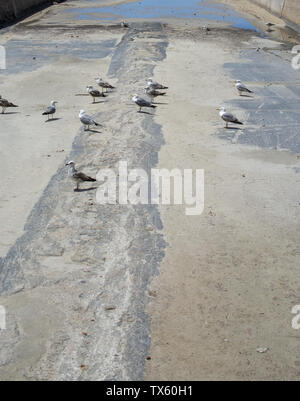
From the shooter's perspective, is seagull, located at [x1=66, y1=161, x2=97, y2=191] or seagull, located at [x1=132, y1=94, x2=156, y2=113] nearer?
seagull, located at [x1=66, y1=161, x2=97, y2=191]

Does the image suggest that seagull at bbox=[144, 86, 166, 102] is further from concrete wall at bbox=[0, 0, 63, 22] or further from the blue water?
concrete wall at bbox=[0, 0, 63, 22]

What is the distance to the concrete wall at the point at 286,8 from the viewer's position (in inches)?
1307

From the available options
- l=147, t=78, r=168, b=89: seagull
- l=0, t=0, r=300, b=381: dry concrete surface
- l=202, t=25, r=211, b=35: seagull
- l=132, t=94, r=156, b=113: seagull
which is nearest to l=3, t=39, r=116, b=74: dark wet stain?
l=0, t=0, r=300, b=381: dry concrete surface

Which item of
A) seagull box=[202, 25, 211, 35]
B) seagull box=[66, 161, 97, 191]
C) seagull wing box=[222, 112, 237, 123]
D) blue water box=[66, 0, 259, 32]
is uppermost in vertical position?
blue water box=[66, 0, 259, 32]

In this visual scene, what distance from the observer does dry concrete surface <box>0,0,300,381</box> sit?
6.61 metres

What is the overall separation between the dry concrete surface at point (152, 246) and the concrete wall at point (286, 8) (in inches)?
680

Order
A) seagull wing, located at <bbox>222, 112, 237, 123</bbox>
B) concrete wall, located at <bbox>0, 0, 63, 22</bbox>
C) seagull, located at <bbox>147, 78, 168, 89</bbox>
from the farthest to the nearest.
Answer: concrete wall, located at <bbox>0, 0, 63, 22</bbox> < seagull, located at <bbox>147, 78, 168, 89</bbox> < seagull wing, located at <bbox>222, 112, 237, 123</bbox>

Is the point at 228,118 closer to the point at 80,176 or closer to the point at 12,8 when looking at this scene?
the point at 80,176

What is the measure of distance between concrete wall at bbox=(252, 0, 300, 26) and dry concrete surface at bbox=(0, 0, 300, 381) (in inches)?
680

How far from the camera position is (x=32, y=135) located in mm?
14375

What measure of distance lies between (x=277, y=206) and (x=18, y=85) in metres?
12.1

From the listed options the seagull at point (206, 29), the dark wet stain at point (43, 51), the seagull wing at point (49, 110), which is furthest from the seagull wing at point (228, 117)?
the seagull at point (206, 29)

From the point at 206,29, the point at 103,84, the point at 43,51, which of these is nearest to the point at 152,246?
the point at 103,84

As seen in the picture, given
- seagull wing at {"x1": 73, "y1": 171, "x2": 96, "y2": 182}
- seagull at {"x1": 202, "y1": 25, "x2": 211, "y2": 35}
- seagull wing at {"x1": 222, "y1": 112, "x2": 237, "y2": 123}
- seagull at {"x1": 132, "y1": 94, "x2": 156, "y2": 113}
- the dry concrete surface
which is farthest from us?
seagull at {"x1": 202, "y1": 25, "x2": 211, "y2": 35}
